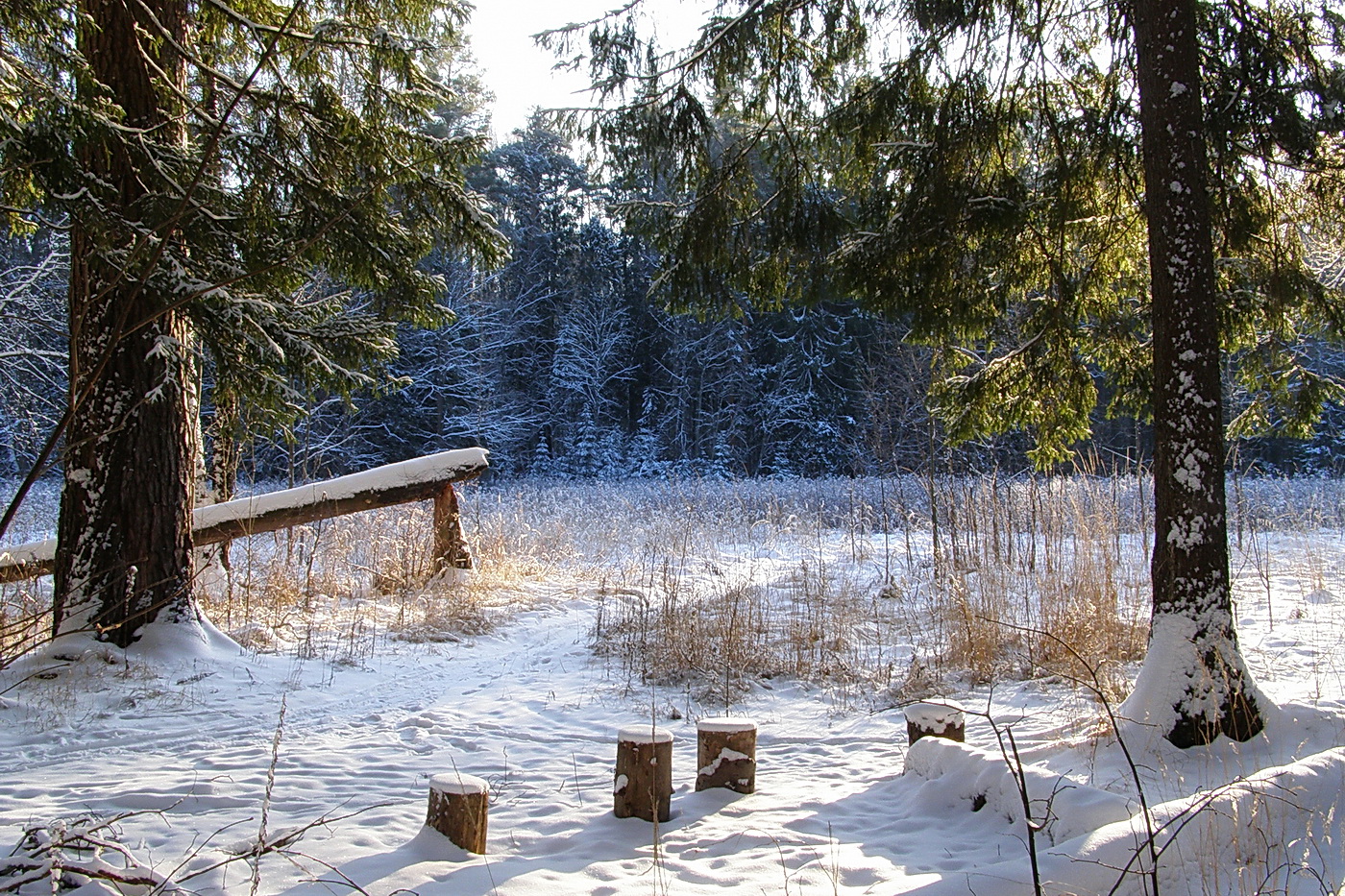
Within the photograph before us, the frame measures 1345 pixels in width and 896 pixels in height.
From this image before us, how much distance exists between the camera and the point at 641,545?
36.4ft

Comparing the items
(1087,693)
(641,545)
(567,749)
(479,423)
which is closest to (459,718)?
(567,749)

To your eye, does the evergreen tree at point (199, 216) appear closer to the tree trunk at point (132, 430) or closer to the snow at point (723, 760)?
the tree trunk at point (132, 430)

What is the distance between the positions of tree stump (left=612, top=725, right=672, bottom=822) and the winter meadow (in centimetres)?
2

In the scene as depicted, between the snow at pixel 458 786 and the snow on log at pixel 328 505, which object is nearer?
the snow at pixel 458 786

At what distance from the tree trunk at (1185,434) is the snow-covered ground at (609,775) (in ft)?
0.66

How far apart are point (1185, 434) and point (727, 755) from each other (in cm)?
231

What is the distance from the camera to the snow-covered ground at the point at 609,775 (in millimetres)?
2432

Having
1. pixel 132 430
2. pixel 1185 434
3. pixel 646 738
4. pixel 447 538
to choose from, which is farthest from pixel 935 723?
pixel 447 538

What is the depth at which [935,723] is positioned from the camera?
138 inches

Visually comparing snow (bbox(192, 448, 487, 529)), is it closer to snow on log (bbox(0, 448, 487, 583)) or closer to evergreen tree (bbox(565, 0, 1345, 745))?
snow on log (bbox(0, 448, 487, 583))

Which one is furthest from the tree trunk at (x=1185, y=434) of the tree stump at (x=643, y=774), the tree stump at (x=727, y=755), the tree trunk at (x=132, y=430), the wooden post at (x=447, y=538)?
the wooden post at (x=447, y=538)

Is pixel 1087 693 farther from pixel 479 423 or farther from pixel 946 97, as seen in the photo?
pixel 479 423

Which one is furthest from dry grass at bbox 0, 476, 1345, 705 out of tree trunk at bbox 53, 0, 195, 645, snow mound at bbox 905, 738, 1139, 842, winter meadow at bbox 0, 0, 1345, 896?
snow mound at bbox 905, 738, 1139, 842

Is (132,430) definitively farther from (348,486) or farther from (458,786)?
(458,786)
